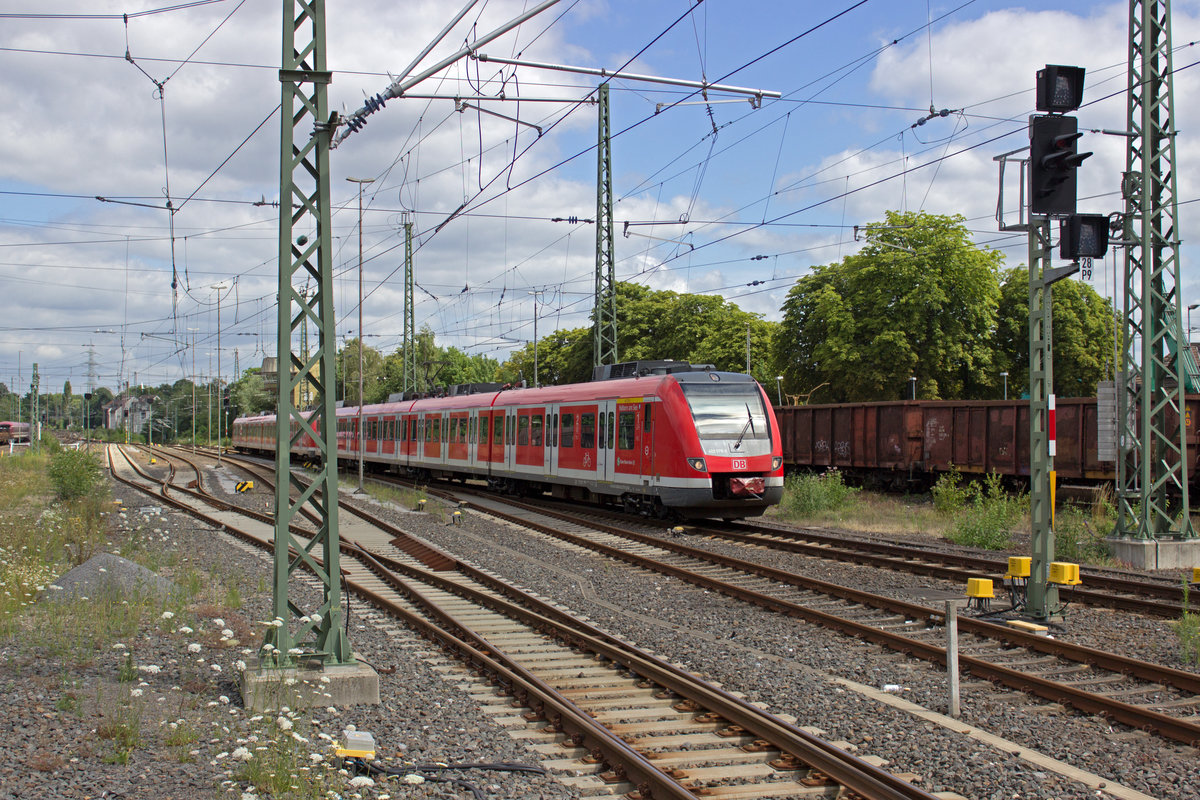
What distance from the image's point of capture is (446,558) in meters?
14.7

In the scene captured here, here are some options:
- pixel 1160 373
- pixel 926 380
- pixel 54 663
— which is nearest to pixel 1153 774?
pixel 54 663

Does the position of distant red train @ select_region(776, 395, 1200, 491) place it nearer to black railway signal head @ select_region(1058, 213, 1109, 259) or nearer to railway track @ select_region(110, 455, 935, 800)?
black railway signal head @ select_region(1058, 213, 1109, 259)

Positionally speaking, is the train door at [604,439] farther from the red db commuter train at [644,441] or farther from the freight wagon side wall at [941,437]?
the freight wagon side wall at [941,437]

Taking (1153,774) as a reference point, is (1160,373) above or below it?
above

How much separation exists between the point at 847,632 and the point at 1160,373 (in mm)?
7707

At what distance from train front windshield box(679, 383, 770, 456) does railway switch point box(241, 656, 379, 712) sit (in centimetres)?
1112

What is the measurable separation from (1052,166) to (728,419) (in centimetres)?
921

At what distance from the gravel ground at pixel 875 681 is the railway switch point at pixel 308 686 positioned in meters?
2.80

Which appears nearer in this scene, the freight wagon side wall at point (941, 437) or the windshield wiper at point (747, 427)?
the windshield wiper at point (747, 427)

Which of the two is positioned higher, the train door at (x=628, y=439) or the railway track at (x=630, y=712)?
the train door at (x=628, y=439)

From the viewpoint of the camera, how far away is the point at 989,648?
9.02 m

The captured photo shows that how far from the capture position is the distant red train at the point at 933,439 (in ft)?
72.8

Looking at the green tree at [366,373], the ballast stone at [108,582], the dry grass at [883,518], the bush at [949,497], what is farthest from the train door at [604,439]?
the green tree at [366,373]

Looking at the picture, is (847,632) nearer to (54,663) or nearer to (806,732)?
(806,732)
